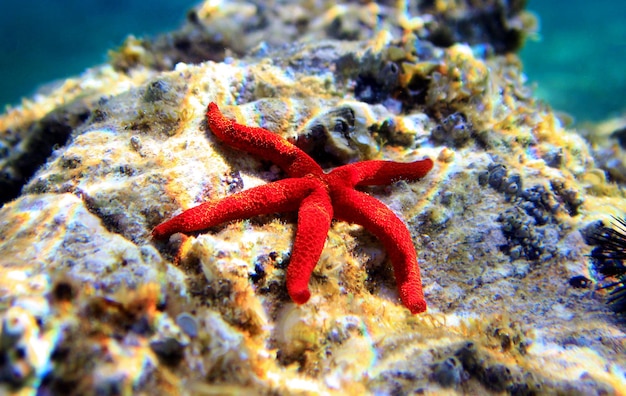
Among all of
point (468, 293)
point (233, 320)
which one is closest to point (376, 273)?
point (468, 293)

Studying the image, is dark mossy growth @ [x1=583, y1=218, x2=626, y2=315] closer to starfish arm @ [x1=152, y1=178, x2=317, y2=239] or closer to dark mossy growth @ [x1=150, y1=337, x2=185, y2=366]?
starfish arm @ [x1=152, y1=178, x2=317, y2=239]

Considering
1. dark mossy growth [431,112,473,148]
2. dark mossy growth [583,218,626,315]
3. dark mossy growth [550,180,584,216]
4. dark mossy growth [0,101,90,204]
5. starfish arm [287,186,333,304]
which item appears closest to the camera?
starfish arm [287,186,333,304]

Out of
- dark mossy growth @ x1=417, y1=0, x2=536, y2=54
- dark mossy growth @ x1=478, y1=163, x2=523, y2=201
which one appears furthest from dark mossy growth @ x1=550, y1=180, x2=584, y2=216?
dark mossy growth @ x1=417, y1=0, x2=536, y2=54

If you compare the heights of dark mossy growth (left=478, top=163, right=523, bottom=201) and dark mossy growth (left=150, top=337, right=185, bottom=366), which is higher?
dark mossy growth (left=478, top=163, right=523, bottom=201)

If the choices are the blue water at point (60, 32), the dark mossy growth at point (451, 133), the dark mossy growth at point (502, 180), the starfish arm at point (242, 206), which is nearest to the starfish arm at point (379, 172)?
the starfish arm at point (242, 206)

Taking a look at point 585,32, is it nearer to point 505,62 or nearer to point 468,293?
point 505,62

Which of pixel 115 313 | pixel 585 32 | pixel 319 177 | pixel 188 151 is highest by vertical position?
pixel 585 32

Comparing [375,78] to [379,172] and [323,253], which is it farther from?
[323,253]

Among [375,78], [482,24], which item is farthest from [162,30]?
[375,78]
